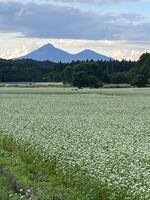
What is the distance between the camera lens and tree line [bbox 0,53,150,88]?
12712 centimetres

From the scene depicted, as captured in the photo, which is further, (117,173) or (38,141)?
(38,141)

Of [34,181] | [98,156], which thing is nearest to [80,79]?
[98,156]

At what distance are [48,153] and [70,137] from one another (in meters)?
4.28

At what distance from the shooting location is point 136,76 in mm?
126812

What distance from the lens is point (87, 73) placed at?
442 feet

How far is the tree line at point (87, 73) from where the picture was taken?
127m

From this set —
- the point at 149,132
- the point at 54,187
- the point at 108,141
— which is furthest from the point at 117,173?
the point at 149,132

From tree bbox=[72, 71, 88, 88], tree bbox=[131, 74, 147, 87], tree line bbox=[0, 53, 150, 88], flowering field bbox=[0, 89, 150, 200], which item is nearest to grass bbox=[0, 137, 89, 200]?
flowering field bbox=[0, 89, 150, 200]

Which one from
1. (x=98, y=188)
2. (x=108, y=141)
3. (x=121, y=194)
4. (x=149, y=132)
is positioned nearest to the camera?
(x=121, y=194)

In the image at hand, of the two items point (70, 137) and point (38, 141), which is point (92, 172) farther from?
point (70, 137)

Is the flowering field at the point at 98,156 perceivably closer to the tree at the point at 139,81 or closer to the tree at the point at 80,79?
the tree at the point at 139,81

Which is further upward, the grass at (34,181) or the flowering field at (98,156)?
the flowering field at (98,156)

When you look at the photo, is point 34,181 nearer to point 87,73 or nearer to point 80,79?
point 80,79

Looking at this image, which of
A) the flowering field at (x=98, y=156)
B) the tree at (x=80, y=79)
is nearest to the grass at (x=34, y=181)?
the flowering field at (x=98, y=156)
